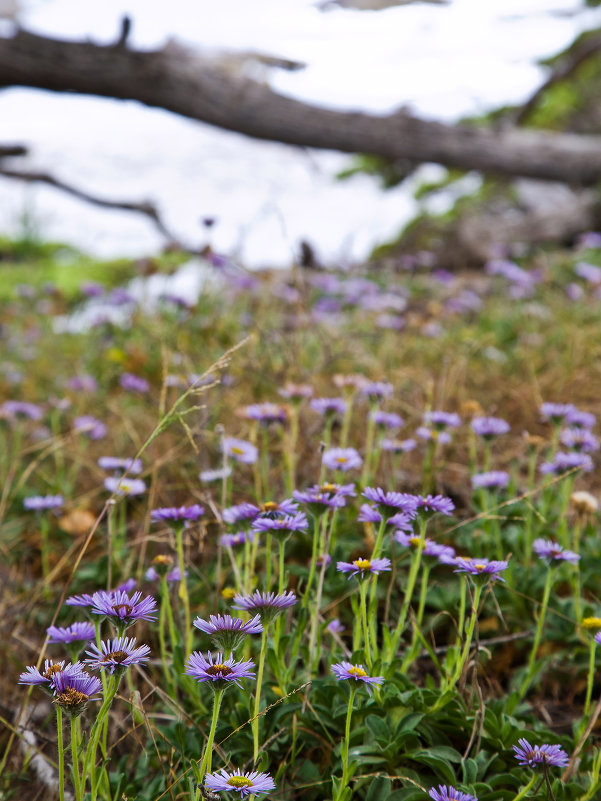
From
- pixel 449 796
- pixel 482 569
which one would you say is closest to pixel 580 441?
pixel 482 569

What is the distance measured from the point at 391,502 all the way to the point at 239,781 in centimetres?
45

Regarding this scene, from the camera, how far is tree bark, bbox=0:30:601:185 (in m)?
4.44

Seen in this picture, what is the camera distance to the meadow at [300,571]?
1.04 meters

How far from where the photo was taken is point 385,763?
1.13 meters

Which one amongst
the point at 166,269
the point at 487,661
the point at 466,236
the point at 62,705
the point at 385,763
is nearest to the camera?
the point at 62,705

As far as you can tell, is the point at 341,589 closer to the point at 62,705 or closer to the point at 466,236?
the point at 62,705

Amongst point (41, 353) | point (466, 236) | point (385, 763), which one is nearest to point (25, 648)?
point (385, 763)

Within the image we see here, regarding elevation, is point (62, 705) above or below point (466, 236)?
above

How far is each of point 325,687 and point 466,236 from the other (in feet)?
19.0

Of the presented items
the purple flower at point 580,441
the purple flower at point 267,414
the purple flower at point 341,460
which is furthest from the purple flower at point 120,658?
the purple flower at point 580,441

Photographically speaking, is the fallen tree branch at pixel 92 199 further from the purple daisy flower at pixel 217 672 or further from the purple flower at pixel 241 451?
the purple daisy flower at pixel 217 672

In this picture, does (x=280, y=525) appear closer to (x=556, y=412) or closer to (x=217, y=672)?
(x=217, y=672)

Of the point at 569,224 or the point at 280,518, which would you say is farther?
the point at 569,224

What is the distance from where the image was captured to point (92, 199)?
5977mm
